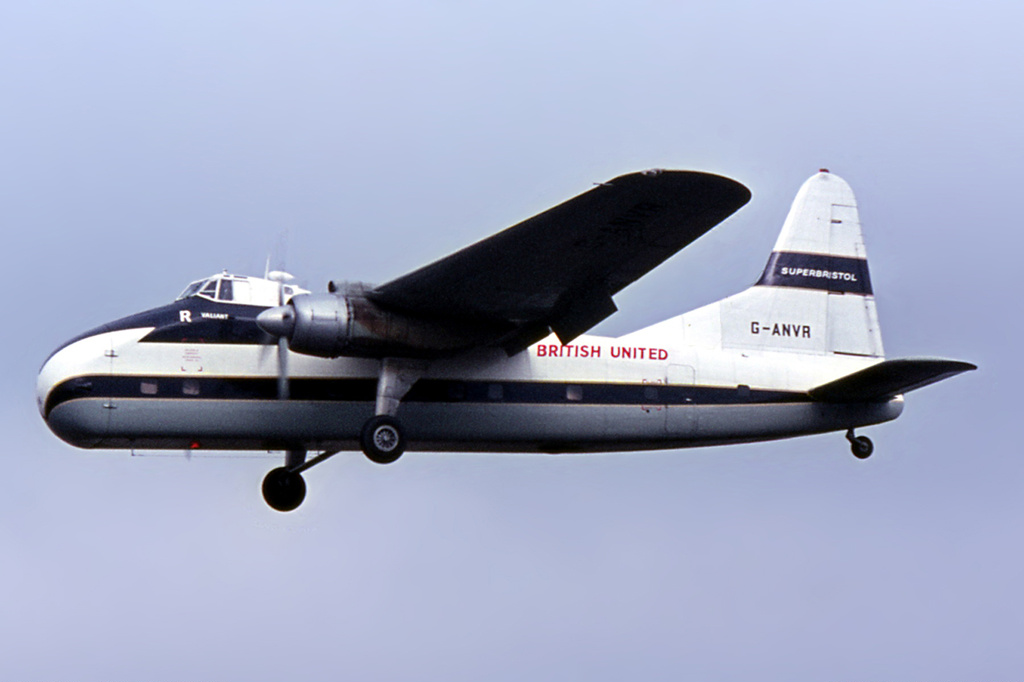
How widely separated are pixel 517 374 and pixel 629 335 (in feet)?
6.26

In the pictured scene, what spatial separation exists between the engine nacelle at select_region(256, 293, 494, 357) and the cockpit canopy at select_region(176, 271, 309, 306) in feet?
2.25

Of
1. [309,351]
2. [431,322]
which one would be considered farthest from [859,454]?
[309,351]

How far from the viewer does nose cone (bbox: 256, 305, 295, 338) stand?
18.6m

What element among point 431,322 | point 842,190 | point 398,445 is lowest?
point 398,445

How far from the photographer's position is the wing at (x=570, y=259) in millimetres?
17156

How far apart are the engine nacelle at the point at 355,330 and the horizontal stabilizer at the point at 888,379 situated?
5309 mm

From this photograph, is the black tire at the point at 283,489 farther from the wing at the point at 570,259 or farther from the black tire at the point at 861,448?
the black tire at the point at 861,448

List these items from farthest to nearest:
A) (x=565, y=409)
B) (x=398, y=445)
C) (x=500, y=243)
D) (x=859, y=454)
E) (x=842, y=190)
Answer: (x=842, y=190)
(x=859, y=454)
(x=565, y=409)
(x=398, y=445)
(x=500, y=243)

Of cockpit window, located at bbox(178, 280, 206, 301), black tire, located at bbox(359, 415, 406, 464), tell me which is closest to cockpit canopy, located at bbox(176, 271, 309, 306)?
cockpit window, located at bbox(178, 280, 206, 301)

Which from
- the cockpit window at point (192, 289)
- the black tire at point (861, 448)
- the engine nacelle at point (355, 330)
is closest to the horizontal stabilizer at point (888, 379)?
the black tire at point (861, 448)

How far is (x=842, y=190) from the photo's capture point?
77.9 ft

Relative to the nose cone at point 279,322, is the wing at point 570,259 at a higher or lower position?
higher

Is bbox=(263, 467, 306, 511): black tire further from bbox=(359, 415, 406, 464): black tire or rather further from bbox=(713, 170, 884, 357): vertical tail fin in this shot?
bbox=(713, 170, 884, 357): vertical tail fin

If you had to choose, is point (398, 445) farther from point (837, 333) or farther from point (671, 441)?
point (837, 333)
